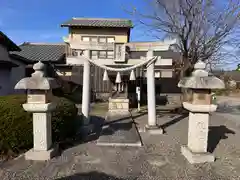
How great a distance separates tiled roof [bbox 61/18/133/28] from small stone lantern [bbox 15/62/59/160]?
38.9 feet

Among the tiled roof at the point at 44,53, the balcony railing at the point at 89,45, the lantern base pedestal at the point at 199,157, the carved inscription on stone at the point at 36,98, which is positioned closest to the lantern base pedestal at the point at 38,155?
the carved inscription on stone at the point at 36,98

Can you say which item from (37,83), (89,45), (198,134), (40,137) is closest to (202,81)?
(198,134)

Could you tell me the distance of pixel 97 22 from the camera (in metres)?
15.2

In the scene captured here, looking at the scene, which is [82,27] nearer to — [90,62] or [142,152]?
[90,62]

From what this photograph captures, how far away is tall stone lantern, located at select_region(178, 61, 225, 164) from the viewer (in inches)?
142

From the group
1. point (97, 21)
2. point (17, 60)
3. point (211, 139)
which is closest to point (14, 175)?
point (211, 139)

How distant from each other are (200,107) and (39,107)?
3.37 metres

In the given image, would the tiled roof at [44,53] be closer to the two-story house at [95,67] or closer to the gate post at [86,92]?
the two-story house at [95,67]

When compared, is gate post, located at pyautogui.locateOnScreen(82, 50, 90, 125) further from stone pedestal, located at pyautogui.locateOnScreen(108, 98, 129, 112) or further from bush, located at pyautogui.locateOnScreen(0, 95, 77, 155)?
stone pedestal, located at pyautogui.locateOnScreen(108, 98, 129, 112)

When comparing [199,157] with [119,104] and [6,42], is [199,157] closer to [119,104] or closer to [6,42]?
[119,104]

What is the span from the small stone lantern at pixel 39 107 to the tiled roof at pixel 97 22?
38.9 feet

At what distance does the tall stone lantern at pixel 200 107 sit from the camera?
11.8 feet

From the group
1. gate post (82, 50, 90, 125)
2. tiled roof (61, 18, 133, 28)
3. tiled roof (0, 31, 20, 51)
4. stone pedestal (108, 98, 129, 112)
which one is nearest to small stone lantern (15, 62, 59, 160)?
gate post (82, 50, 90, 125)

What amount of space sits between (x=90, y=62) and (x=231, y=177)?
4.93 metres
